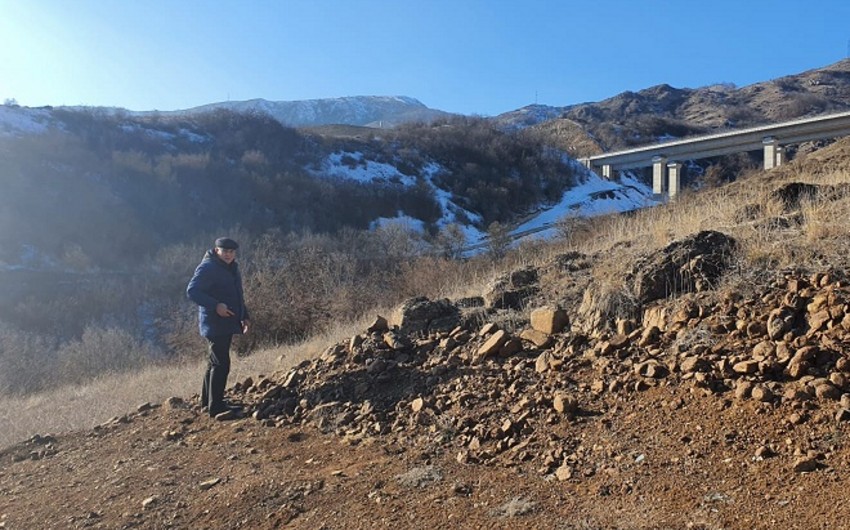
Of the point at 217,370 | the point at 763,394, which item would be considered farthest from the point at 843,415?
the point at 217,370

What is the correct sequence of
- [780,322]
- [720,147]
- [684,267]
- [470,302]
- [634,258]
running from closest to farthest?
[780,322] → [684,267] → [634,258] → [470,302] → [720,147]

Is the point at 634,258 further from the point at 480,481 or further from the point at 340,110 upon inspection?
the point at 340,110

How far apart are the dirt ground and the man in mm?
677

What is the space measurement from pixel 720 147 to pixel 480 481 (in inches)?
2399

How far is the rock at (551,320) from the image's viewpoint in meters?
4.77

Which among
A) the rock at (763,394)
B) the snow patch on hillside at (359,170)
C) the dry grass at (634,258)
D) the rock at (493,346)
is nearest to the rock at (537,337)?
the rock at (493,346)

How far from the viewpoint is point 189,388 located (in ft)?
22.8

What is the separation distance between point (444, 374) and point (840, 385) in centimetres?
266

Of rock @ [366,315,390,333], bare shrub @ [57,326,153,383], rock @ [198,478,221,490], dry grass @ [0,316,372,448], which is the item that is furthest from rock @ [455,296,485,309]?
bare shrub @ [57,326,153,383]

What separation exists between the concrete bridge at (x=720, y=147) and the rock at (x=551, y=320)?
40.4m

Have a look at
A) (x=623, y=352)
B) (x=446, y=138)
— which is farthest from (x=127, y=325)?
(x=446, y=138)

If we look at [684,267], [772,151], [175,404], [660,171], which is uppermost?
[772,151]

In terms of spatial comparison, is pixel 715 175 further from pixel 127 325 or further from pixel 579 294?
pixel 579 294

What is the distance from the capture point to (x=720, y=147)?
56.4m
